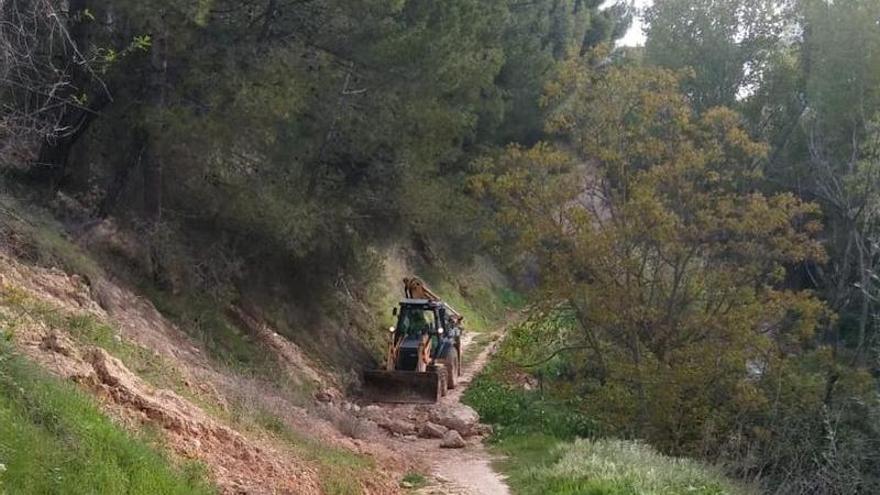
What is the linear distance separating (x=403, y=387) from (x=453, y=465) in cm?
617

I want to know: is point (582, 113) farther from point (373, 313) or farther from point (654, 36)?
point (654, 36)

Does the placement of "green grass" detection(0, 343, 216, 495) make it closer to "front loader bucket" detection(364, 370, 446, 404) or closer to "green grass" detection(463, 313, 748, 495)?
"green grass" detection(463, 313, 748, 495)

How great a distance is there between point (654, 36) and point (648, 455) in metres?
22.0

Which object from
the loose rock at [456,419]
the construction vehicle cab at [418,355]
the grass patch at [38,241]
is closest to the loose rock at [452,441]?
the loose rock at [456,419]

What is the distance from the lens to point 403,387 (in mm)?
21812

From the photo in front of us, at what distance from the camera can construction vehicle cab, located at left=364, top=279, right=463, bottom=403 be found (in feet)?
71.1

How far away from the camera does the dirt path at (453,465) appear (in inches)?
535

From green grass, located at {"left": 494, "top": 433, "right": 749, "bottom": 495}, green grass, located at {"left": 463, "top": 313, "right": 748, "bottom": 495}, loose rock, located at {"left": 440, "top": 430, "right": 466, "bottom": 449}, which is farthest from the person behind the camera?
loose rock, located at {"left": 440, "top": 430, "right": 466, "bottom": 449}

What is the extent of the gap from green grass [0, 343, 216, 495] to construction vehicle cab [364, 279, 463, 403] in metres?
13.0

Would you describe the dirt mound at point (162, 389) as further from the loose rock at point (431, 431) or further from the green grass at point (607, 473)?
the loose rock at point (431, 431)

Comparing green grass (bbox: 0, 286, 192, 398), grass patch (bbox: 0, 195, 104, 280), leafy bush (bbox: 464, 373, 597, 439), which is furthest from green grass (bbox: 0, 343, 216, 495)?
leafy bush (bbox: 464, 373, 597, 439)

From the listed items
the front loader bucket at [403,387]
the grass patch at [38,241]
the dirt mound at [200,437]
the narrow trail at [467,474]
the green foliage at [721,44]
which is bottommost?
the narrow trail at [467,474]

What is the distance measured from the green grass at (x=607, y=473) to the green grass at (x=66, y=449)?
5431 mm

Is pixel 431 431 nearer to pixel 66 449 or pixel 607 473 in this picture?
pixel 607 473
